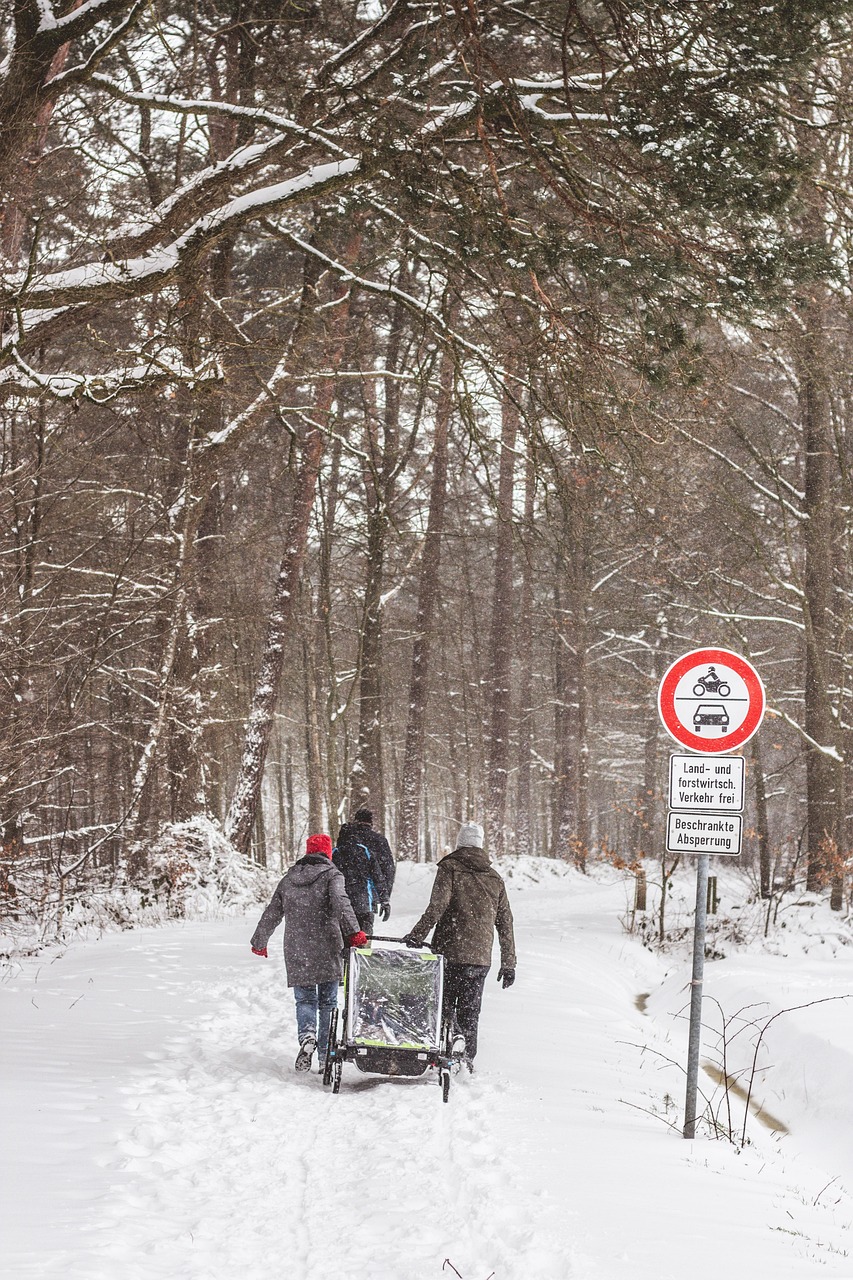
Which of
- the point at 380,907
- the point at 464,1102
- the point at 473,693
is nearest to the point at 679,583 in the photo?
the point at 380,907

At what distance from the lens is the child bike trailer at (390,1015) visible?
23.4ft

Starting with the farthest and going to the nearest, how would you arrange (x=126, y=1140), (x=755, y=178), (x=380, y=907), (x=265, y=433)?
(x=265, y=433)
(x=380, y=907)
(x=755, y=178)
(x=126, y=1140)

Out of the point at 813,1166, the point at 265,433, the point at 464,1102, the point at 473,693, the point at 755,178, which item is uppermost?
the point at 265,433

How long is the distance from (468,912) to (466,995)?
62 cm

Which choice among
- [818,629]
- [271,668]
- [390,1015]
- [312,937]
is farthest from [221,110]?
[818,629]

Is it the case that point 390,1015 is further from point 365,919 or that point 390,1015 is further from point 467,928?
point 365,919

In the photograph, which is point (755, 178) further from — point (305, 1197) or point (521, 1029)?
point (521, 1029)

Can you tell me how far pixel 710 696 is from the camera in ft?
21.0

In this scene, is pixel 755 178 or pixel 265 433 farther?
pixel 265 433

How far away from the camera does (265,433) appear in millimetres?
19734

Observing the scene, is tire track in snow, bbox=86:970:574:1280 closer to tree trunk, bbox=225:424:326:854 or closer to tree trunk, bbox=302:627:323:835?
tree trunk, bbox=225:424:326:854

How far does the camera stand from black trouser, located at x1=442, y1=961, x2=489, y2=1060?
7902mm

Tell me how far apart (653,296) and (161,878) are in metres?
11.7

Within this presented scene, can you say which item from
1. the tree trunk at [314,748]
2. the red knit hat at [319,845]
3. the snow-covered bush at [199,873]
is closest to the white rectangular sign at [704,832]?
the red knit hat at [319,845]
